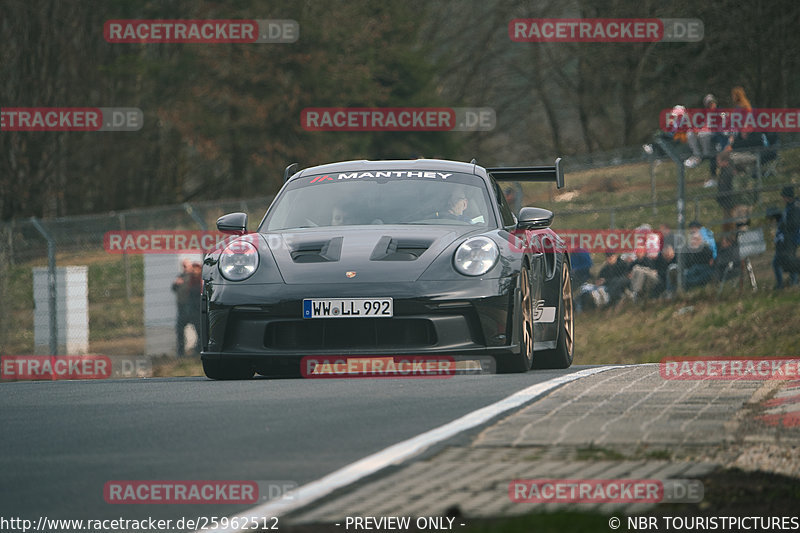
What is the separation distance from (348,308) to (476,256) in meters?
0.93

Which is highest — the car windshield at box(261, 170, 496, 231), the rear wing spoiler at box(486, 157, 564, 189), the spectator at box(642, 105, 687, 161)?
the spectator at box(642, 105, 687, 161)

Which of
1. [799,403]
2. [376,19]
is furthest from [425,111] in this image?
[799,403]

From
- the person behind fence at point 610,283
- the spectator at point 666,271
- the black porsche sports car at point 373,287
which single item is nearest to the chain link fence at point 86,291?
the person behind fence at point 610,283

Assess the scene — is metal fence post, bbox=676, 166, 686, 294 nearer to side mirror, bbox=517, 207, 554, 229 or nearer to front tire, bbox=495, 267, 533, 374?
side mirror, bbox=517, 207, 554, 229

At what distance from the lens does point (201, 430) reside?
6.93 m

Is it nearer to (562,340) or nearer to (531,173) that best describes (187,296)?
(531,173)

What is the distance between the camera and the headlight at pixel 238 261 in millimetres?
9320

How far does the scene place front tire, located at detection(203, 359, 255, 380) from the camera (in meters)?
9.57

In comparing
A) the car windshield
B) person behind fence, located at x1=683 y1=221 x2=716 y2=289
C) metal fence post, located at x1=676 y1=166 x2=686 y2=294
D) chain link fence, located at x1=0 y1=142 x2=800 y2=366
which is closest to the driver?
the car windshield

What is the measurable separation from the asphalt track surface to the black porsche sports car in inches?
10.3

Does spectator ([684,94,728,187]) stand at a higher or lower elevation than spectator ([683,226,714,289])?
higher

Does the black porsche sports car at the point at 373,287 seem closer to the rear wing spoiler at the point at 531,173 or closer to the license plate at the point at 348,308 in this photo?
the license plate at the point at 348,308

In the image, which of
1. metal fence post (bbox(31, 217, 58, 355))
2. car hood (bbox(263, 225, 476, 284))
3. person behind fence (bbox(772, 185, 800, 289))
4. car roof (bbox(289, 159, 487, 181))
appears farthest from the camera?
metal fence post (bbox(31, 217, 58, 355))

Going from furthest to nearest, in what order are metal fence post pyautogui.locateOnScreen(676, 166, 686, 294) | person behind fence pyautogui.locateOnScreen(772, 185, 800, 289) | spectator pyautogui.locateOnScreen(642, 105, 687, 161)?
spectator pyautogui.locateOnScreen(642, 105, 687, 161) → metal fence post pyautogui.locateOnScreen(676, 166, 686, 294) → person behind fence pyautogui.locateOnScreen(772, 185, 800, 289)
